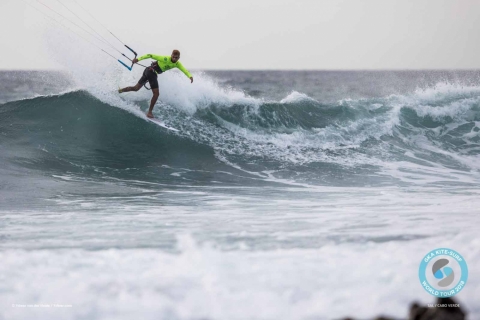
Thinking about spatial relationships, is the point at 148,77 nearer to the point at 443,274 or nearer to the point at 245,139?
the point at 245,139

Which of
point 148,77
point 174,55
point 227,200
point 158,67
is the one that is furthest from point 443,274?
point 148,77

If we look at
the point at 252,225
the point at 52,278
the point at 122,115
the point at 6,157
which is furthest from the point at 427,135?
the point at 52,278

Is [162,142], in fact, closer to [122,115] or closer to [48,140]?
[122,115]

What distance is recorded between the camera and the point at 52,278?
A: 4.98m

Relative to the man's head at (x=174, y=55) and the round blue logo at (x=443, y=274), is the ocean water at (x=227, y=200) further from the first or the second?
the man's head at (x=174, y=55)

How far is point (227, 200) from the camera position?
856cm

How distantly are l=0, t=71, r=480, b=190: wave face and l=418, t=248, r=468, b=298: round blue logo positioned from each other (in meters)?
4.82

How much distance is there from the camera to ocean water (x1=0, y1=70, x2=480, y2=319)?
4.63 meters

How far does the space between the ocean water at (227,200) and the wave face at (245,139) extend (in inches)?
2.2

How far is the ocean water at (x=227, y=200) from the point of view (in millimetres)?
4629

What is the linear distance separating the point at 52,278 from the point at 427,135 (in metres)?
12.3

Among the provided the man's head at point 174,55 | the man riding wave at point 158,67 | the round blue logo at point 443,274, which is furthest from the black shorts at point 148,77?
the round blue logo at point 443,274

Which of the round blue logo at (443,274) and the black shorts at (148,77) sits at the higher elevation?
the black shorts at (148,77)

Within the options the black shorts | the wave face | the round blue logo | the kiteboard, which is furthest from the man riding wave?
the round blue logo
